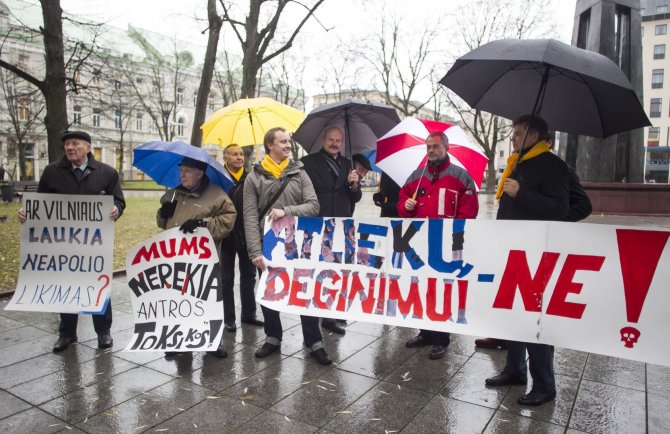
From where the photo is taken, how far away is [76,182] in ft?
14.9

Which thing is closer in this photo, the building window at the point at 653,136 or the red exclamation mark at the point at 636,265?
the red exclamation mark at the point at 636,265

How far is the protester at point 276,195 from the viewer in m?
4.20

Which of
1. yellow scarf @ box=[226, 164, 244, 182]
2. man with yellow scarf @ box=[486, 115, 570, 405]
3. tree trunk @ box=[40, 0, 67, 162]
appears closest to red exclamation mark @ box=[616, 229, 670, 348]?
man with yellow scarf @ box=[486, 115, 570, 405]

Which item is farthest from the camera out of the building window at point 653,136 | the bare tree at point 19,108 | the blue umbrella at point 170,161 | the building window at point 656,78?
the building window at point 656,78

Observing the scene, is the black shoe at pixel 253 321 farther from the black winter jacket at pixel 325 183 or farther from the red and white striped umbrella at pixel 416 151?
the red and white striped umbrella at pixel 416 151

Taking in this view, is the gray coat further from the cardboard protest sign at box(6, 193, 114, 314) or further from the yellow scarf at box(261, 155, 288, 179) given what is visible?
the cardboard protest sign at box(6, 193, 114, 314)

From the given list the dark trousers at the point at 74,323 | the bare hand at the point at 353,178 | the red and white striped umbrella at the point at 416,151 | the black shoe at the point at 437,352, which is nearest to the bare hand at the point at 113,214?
the dark trousers at the point at 74,323

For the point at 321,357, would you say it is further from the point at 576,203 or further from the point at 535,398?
the point at 576,203

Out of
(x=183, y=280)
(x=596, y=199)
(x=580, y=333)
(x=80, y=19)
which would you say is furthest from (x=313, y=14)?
(x=580, y=333)

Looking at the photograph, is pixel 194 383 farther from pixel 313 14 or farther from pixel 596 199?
pixel 596 199

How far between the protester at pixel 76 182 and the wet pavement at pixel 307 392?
0.50ft

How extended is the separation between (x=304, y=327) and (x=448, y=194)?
1804 mm

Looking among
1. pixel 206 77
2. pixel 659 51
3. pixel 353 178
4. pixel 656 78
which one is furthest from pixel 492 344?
pixel 659 51

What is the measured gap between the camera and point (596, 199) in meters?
14.9
